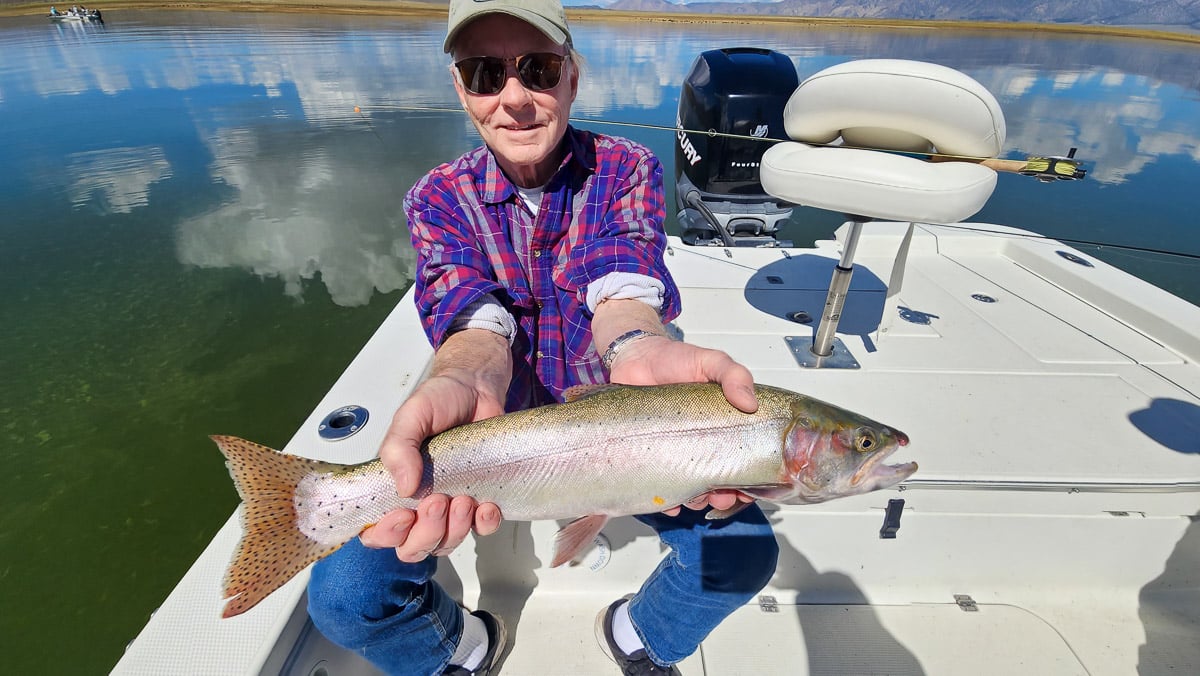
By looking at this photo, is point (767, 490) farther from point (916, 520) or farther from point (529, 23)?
point (529, 23)

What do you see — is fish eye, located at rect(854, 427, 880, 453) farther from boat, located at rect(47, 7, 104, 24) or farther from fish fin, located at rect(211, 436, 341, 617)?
boat, located at rect(47, 7, 104, 24)

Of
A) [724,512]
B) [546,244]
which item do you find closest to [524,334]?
[546,244]

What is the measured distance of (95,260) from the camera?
8.16 meters

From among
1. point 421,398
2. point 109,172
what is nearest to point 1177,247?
point 421,398

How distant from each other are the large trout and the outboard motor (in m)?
3.81

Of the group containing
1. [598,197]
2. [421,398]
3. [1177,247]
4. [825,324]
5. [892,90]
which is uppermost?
[892,90]

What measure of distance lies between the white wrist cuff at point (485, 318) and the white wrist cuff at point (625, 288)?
417 millimetres

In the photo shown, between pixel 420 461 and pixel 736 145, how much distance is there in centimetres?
485

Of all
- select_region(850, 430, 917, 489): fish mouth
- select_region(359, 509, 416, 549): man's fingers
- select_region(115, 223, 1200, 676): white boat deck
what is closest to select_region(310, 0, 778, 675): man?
select_region(359, 509, 416, 549): man's fingers

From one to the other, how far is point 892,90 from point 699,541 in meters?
2.48

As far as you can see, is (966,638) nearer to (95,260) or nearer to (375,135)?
(95,260)

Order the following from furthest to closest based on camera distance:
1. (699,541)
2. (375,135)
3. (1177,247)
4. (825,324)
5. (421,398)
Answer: (375,135) < (1177,247) < (825,324) < (699,541) < (421,398)

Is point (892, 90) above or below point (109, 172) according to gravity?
above

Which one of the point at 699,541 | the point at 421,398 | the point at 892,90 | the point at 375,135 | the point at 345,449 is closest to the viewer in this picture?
the point at 421,398
